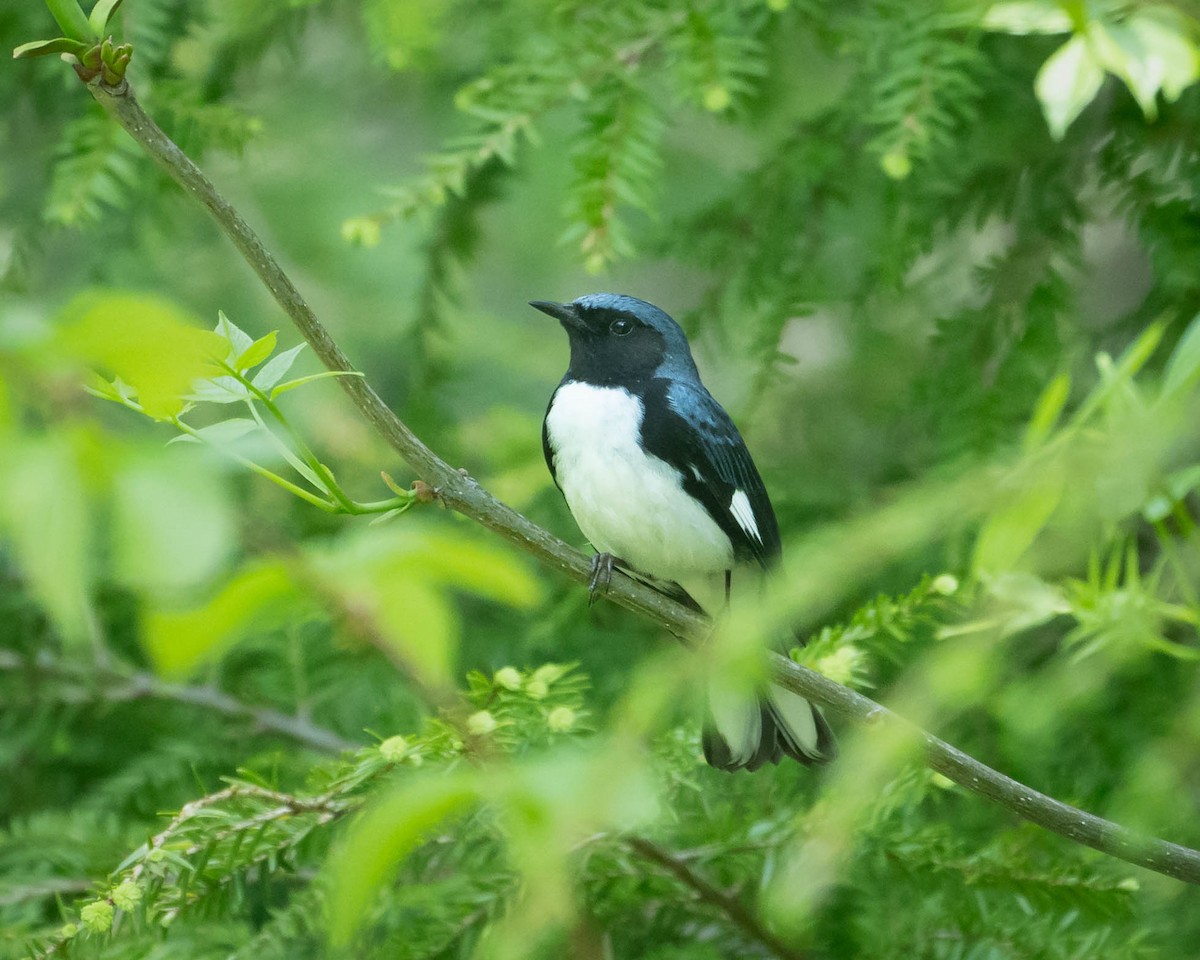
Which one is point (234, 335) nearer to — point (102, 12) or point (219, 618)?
point (102, 12)

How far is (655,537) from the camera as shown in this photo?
2.37 meters

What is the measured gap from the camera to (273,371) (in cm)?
119

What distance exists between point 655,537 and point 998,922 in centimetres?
98

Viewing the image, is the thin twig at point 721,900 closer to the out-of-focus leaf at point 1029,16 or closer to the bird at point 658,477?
the bird at point 658,477

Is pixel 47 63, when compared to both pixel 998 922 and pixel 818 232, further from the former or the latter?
pixel 998 922

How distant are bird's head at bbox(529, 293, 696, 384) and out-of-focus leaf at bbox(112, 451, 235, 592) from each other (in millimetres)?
2062

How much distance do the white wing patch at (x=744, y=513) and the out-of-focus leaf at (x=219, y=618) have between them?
5.99ft

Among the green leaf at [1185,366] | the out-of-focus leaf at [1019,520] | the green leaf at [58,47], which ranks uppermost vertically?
the green leaf at [58,47]

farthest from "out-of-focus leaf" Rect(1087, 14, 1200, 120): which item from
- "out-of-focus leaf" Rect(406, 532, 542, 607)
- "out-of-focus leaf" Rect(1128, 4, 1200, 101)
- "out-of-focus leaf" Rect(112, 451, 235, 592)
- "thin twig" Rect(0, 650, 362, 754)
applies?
"thin twig" Rect(0, 650, 362, 754)

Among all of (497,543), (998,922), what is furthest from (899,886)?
(497,543)

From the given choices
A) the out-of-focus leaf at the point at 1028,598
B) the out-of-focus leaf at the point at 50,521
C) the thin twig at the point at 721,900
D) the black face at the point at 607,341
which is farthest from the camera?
the black face at the point at 607,341

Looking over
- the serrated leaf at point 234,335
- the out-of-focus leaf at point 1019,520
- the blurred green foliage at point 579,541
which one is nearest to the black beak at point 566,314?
the blurred green foliage at point 579,541

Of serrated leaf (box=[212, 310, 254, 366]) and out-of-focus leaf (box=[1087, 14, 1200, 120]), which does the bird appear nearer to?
serrated leaf (box=[212, 310, 254, 366])

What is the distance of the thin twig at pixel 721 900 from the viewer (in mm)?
1608
